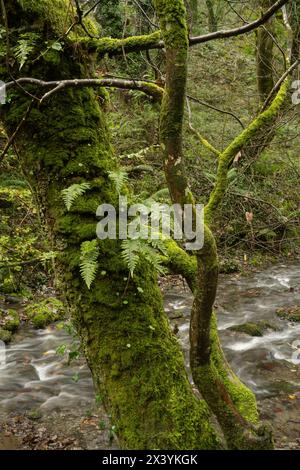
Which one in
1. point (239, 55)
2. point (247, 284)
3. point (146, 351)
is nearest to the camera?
point (146, 351)

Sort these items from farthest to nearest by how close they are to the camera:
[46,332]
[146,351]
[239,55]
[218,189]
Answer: [239,55]
[46,332]
[218,189]
[146,351]

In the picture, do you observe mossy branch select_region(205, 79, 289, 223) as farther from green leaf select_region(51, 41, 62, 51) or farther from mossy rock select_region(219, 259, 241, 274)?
mossy rock select_region(219, 259, 241, 274)

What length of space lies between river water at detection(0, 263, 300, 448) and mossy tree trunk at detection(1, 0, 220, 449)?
2.50 metres

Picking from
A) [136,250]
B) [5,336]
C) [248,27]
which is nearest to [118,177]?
[136,250]

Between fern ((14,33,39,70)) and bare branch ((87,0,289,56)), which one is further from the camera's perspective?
bare branch ((87,0,289,56))

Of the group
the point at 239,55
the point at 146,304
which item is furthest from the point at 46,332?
the point at 239,55

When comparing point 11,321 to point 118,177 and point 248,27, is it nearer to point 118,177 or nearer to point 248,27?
point 118,177

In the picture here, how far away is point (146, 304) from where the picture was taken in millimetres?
3092

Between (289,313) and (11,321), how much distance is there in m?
5.69

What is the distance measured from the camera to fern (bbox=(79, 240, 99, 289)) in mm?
2771

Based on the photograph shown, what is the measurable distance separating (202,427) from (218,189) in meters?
2.00

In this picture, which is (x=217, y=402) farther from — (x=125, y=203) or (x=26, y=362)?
(x=26, y=362)

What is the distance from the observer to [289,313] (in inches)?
385

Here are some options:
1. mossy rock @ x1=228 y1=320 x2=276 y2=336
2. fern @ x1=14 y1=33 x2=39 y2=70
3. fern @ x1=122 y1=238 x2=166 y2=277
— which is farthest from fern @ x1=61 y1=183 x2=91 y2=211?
mossy rock @ x1=228 y1=320 x2=276 y2=336
